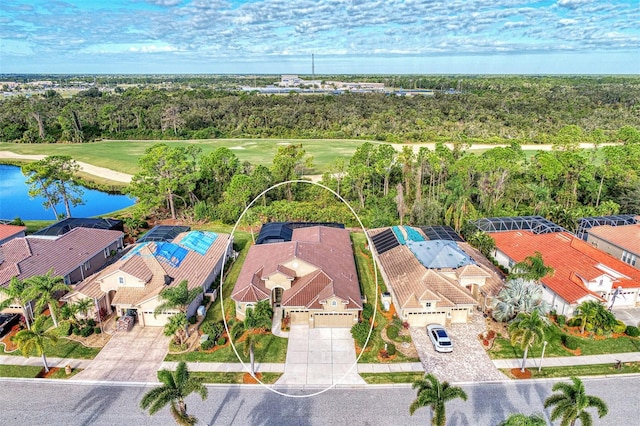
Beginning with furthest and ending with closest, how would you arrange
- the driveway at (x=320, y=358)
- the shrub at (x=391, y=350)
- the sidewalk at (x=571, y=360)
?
the shrub at (x=391, y=350), the sidewalk at (x=571, y=360), the driveway at (x=320, y=358)

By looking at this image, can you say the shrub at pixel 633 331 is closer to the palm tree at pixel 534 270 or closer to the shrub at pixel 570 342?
the shrub at pixel 570 342

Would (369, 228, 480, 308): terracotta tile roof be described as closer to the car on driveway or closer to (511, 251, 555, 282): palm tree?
the car on driveway

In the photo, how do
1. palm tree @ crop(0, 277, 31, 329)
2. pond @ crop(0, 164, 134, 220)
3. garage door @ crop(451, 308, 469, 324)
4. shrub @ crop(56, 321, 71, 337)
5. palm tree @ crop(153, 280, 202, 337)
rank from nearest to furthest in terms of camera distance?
palm tree @ crop(0, 277, 31, 329) → palm tree @ crop(153, 280, 202, 337) → shrub @ crop(56, 321, 71, 337) → garage door @ crop(451, 308, 469, 324) → pond @ crop(0, 164, 134, 220)

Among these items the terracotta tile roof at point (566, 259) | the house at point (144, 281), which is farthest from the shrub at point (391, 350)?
the terracotta tile roof at point (566, 259)

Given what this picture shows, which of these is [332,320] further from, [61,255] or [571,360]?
[61,255]

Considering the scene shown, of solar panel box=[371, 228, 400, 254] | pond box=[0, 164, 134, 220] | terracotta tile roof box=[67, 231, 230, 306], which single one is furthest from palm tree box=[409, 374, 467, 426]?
pond box=[0, 164, 134, 220]

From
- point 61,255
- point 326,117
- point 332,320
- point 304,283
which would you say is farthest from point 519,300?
point 326,117
